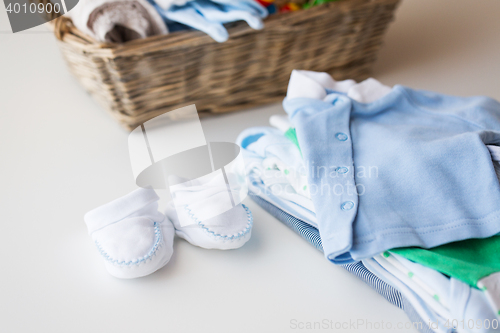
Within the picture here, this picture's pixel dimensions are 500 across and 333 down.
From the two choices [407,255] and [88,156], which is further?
[88,156]

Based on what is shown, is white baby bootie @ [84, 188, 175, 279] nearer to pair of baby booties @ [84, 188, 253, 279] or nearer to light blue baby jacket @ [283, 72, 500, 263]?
pair of baby booties @ [84, 188, 253, 279]

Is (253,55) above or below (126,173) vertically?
above

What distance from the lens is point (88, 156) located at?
2.43ft

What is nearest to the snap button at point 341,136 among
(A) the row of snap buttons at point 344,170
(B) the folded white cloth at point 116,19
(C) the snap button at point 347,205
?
(A) the row of snap buttons at point 344,170

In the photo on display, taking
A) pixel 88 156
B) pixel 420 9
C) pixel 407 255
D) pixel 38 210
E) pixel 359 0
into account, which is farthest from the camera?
pixel 420 9

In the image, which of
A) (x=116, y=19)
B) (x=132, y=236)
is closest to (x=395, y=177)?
(x=132, y=236)

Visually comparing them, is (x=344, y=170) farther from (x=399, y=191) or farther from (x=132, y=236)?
(x=132, y=236)

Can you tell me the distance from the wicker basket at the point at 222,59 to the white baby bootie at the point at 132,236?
0.27m

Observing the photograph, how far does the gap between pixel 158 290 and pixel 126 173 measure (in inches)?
10.3

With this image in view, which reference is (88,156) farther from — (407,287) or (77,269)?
(407,287)

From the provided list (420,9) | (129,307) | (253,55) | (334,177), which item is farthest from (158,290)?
(420,9)

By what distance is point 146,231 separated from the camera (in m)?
0.50

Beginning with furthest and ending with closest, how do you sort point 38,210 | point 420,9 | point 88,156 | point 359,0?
point 420,9
point 359,0
point 88,156
point 38,210

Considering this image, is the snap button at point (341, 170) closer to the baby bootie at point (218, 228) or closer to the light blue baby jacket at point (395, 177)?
the light blue baby jacket at point (395, 177)
